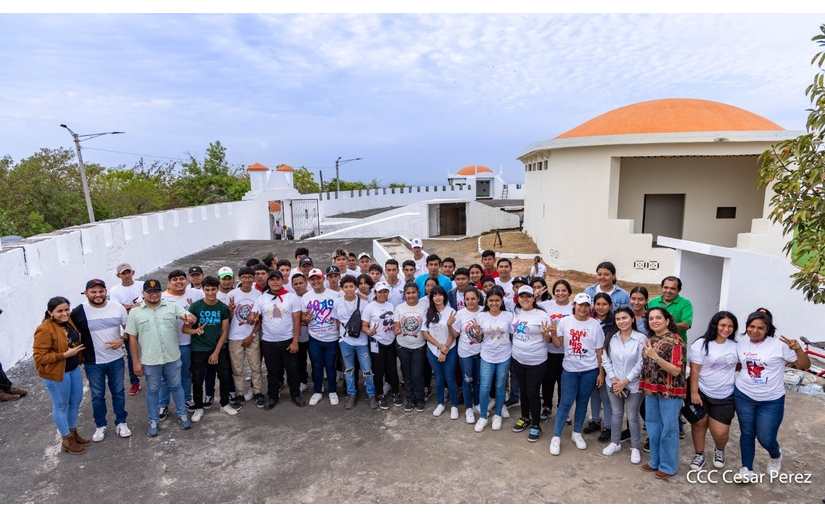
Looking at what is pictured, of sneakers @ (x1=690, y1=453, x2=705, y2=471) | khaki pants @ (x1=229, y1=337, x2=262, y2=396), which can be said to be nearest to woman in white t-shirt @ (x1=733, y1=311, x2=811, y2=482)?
sneakers @ (x1=690, y1=453, x2=705, y2=471)

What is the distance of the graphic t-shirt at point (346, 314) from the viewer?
5.33 meters

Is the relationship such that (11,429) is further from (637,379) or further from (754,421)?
(754,421)

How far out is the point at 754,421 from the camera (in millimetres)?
3906

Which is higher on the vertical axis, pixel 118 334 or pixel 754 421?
pixel 118 334

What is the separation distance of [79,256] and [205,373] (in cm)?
507

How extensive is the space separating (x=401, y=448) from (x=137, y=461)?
230 centimetres

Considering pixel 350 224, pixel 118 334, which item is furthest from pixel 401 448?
pixel 350 224

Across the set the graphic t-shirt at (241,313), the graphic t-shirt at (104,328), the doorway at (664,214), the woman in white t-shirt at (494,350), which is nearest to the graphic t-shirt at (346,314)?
the graphic t-shirt at (241,313)

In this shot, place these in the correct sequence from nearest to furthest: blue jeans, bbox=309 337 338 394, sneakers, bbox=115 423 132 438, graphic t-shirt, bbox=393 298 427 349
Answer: sneakers, bbox=115 423 132 438, graphic t-shirt, bbox=393 298 427 349, blue jeans, bbox=309 337 338 394

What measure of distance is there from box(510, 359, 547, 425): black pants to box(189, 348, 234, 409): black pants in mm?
2968

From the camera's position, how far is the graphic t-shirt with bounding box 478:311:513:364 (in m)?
4.74

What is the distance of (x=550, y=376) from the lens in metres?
5.04

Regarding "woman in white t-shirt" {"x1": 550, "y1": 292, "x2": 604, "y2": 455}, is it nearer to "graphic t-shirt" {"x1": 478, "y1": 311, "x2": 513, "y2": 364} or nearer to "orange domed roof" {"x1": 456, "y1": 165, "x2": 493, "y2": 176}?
"graphic t-shirt" {"x1": 478, "y1": 311, "x2": 513, "y2": 364}

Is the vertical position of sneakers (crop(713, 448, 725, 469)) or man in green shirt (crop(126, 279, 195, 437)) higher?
man in green shirt (crop(126, 279, 195, 437))
